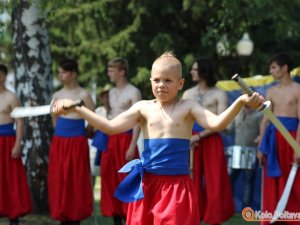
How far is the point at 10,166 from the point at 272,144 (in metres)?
3.14

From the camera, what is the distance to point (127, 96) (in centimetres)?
870

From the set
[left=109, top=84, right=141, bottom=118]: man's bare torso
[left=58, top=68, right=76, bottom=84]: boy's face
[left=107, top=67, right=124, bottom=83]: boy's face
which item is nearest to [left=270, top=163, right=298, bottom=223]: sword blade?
[left=109, top=84, right=141, bottom=118]: man's bare torso

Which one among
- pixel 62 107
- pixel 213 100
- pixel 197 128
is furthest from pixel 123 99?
pixel 62 107

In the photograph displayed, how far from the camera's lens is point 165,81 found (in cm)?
539

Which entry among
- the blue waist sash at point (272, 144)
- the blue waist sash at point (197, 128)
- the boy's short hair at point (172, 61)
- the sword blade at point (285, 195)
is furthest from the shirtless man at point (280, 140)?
the boy's short hair at point (172, 61)

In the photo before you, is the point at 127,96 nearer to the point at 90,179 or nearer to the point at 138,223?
the point at 90,179

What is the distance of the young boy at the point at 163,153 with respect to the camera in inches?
211

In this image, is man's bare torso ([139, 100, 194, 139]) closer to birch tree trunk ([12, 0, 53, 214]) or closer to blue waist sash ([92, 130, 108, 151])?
blue waist sash ([92, 130, 108, 151])

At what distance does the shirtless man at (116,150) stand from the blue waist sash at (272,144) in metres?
1.57

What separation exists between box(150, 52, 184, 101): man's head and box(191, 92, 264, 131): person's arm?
9.4 inches

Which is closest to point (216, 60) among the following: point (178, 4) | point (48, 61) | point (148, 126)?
point (178, 4)

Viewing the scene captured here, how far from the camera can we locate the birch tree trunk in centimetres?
975

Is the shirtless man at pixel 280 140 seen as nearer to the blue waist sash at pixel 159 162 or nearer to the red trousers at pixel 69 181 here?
the red trousers at pixel 69 181

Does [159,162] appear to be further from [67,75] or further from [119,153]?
[67,75]
